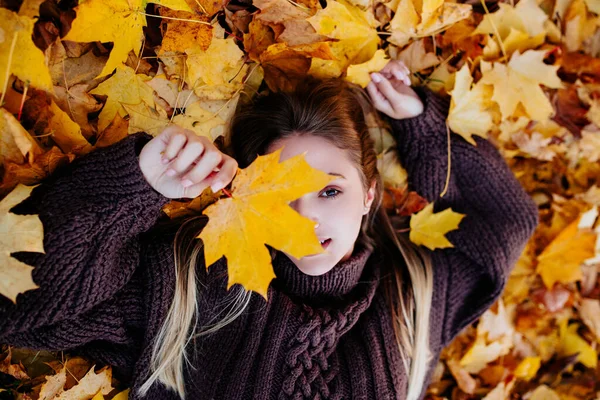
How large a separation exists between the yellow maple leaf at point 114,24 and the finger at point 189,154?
25 centimetres

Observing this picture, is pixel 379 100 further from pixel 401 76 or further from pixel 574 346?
pixel 574 346

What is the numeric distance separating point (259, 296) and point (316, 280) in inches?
6.1

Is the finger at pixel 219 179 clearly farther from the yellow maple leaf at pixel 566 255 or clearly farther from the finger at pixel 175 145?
the yellow maple leaf at pixel 566 255

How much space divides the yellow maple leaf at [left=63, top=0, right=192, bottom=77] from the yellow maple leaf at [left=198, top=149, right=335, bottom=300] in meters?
0.37

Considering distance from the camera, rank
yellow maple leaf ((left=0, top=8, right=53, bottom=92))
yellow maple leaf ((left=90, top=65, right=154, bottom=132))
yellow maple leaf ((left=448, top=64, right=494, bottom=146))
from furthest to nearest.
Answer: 1. yellow maple leaf ((left=448, top=64, right=494, bottom=146))
2. yellow maple leaf ((left=90, top=65, right=154, bottom=132))
3. yellow maple leaf ((left=0, top=8, right=53, bottom=92))

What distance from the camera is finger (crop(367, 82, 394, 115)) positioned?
146 cm

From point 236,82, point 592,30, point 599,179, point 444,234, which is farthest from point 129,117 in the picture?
point 599,179

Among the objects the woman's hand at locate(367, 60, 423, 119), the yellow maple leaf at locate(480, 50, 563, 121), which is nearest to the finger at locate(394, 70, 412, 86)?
the woman's hand at locate(367, 60, 423, 119)

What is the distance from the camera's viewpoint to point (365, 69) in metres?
1.35

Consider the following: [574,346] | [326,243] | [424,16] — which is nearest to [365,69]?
[424,16]

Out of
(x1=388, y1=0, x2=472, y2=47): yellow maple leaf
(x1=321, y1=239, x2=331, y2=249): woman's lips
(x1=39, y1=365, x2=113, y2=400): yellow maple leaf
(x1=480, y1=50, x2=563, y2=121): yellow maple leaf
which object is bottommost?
(x1=39, y1=365, x2=113, y2=400): yellow maple leaf

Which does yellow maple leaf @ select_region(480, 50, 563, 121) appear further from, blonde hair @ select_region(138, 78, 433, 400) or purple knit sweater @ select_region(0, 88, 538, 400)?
blonde hair @ select_region(138, 78, 433, 400)

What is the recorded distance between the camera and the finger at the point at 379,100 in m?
1.46

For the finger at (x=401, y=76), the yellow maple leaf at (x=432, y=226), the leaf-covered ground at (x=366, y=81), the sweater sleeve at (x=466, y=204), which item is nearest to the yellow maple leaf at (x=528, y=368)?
the leaf-covered ground at (x=366, y=81)
